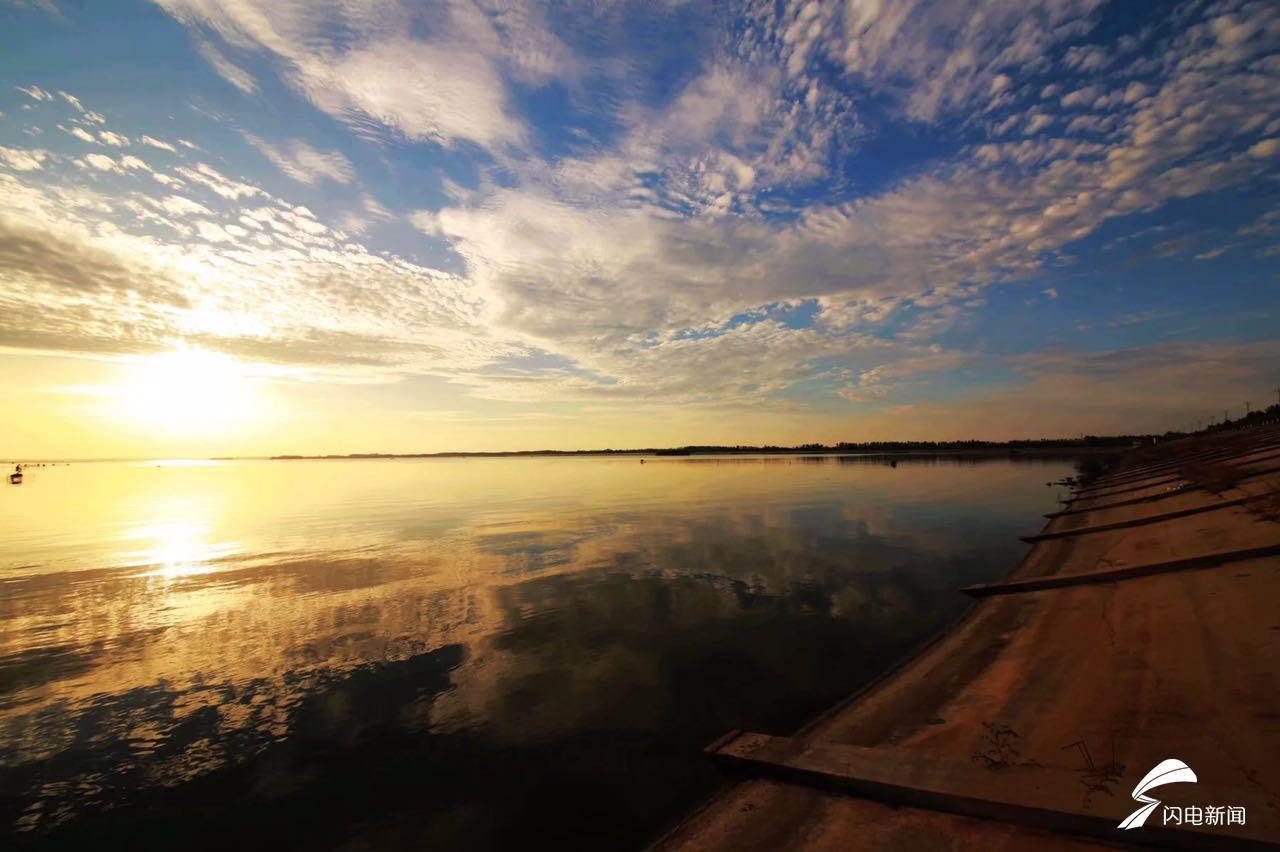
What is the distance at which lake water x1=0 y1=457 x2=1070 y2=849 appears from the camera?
9102mm

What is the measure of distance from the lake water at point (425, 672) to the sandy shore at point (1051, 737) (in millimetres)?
1721

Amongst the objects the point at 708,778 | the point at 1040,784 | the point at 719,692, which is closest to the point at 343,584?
the point at 719,692

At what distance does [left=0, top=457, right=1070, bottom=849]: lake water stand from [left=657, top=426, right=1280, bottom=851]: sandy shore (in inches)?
67.8

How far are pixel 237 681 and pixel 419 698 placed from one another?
5485 millimetres

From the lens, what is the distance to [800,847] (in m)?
6.70

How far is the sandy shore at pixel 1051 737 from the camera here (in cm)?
629

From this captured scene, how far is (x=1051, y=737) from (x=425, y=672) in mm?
14037

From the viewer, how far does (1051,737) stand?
27.7ft
